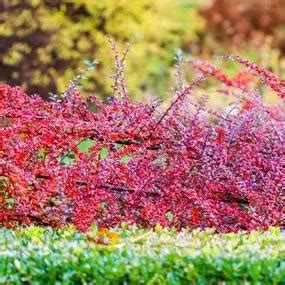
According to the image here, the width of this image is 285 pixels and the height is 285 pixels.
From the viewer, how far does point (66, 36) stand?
14266 millimetres

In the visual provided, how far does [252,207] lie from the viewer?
494cm

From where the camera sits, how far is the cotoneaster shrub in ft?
15.9

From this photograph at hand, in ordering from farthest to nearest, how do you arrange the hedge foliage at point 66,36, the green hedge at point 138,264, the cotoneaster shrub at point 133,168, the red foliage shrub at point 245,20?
the red foliage shrub at point 245,20 < the hedge foliage at point 66,36 < the cotoneaster shrub at point 133,168 < the green hedge at point 138,264

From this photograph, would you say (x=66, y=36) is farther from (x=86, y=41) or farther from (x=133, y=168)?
(x=133, y=168)

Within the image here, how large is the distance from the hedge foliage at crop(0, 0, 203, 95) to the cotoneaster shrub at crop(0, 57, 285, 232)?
8.27 meters

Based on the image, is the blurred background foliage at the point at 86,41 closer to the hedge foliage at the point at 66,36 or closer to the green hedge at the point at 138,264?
the hedge foliage at the point at 66,36

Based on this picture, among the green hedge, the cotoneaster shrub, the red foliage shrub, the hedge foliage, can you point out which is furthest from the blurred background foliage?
the green hedge

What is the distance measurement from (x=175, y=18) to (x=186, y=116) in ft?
44.3

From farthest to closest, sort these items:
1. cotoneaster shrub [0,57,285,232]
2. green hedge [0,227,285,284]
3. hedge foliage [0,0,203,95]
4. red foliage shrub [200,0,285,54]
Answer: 1. red foliage shrub [200,0,285,54]
2. hedge foliage [0,0,203,95]
3. cotoneaster shrub [0,57,285,232]
4. green hedge [0,227,285,284]

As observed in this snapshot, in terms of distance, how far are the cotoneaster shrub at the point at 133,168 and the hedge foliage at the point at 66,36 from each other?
8.27 meters

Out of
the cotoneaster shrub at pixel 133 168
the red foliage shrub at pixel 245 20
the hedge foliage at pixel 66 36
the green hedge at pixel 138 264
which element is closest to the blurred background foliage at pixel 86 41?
the hedge foliage at pixel 66 36

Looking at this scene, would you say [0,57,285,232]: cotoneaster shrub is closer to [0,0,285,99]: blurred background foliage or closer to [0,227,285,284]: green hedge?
[0,227,285,284]: green hedge

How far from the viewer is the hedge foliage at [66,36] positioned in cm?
1357

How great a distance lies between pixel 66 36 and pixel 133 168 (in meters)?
9.41
